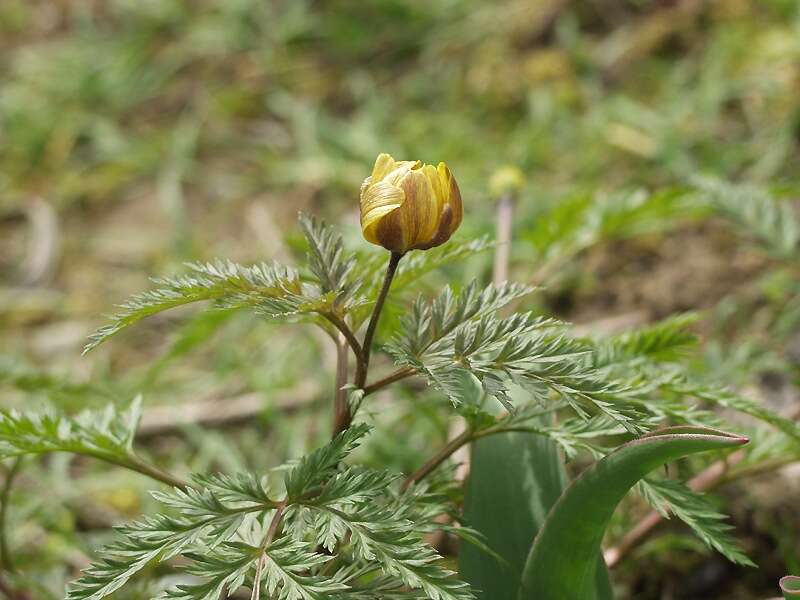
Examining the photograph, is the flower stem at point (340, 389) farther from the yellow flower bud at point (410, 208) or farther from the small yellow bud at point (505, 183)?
the small yellow bud at point (505, 183)

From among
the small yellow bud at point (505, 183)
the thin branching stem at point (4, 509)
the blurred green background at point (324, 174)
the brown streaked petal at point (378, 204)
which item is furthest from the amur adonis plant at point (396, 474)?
the small yellow bud at point (505, 183)

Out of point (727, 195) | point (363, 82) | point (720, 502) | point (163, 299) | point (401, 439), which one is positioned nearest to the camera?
point (163, 299)

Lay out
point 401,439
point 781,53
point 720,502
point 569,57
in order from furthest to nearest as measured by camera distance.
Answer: point 569,57, point 781,53, point 401,439, point 720,502

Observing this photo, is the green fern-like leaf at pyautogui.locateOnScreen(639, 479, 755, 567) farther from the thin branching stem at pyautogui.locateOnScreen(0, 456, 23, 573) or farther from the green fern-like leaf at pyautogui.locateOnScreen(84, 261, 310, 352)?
the thin branching stem at pyautogui.locateOnScreen(0, 456, 23, 573)

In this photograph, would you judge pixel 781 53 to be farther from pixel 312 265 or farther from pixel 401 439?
pixel 312 265

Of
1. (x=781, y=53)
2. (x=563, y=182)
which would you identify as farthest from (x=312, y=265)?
(x=781, y=53)

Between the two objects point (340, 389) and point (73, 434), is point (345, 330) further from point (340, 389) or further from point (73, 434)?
point (73, 434)

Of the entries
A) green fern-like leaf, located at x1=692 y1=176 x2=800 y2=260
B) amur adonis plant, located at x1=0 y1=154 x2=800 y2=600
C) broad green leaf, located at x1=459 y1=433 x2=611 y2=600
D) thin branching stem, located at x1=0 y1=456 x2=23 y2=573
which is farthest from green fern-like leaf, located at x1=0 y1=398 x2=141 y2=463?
green fern-like leaf, located at x1=692 y1=176 x2=800 y2=260
